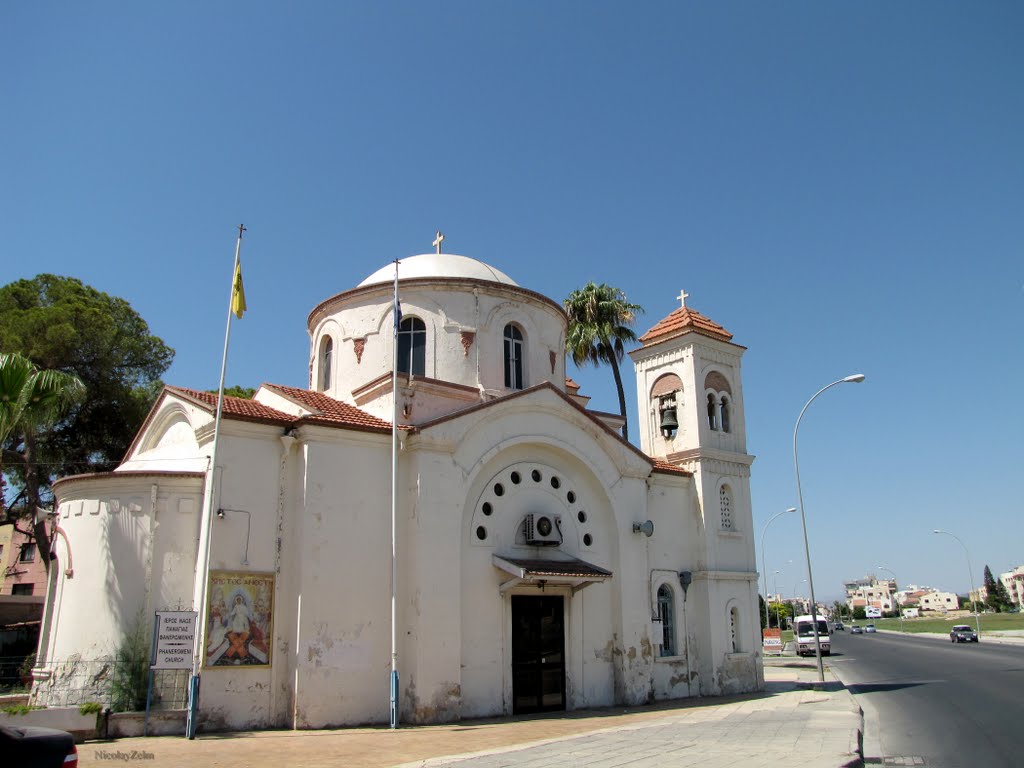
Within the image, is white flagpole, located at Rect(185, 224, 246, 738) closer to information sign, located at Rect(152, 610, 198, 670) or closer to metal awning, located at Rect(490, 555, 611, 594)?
information sign, located at Rect(152, 610, 198, 670)

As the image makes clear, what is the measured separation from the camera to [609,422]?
24.2 m

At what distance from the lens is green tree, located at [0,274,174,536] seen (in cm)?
2583

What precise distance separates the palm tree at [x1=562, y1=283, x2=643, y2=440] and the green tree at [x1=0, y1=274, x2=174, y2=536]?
57.0 ft

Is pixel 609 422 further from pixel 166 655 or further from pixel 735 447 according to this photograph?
pixel 166 655

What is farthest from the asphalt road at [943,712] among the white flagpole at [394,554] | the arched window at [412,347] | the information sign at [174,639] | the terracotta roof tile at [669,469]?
the arched window at [412,347]

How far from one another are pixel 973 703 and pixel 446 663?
38.6 feet

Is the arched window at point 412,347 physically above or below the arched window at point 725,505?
above

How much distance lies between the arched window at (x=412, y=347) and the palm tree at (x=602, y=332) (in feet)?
52.3

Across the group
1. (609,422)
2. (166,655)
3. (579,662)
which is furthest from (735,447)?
(166,655)

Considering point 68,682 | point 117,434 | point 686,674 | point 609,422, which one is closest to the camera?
point 68,682

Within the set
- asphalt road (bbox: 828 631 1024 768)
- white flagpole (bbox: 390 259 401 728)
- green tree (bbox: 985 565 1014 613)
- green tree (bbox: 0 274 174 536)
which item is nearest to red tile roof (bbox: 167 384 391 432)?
white flagpole (bbox: 390 259 401 728)

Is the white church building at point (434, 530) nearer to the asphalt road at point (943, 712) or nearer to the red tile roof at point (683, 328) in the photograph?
the red tile roof at point (683, 328)

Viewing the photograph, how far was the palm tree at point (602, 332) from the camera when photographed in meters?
36.7

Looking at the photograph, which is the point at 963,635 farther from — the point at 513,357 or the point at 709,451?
the point at 513,357
